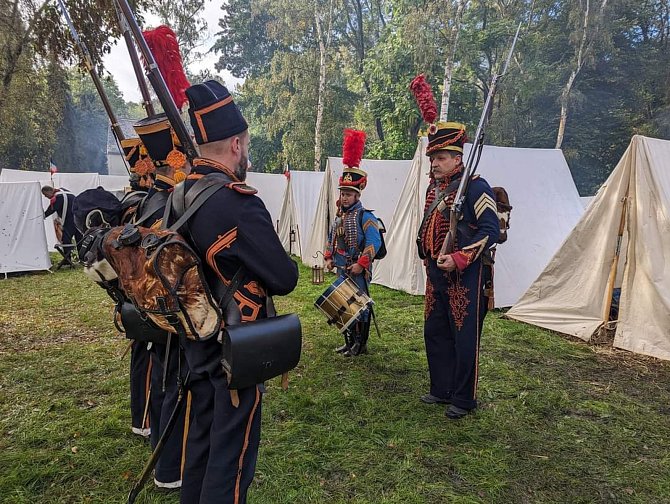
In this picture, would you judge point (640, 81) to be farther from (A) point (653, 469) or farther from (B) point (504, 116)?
(A) point (653, 469)

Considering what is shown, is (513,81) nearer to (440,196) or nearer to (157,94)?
(440,196)

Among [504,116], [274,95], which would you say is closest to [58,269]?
[274,95]

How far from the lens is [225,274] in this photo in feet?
5.76

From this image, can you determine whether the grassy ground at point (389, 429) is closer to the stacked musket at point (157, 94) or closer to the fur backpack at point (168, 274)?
the fur backpack at point (168, 274)

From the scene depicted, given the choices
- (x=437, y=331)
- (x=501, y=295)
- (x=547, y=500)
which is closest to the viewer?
(x=547, y=500)

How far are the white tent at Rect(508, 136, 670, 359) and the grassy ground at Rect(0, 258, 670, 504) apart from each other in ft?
1.23

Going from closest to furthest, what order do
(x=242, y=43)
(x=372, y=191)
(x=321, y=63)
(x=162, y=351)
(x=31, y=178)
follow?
(x=162, y=351) < (x=372, y=191) < (x=31, y=178) < (x=321, y=63) < (x=242, y=43)

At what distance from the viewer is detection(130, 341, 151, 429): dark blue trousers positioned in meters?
2.97

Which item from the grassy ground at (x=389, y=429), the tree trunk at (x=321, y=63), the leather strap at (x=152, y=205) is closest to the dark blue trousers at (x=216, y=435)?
the leather strap at (x=152, y=205)

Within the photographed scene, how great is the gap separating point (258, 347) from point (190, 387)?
0.46 m

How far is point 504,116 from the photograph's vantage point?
24.1 meters

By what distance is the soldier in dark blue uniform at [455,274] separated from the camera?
340cm

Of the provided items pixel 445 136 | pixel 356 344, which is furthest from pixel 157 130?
pixel 356 344

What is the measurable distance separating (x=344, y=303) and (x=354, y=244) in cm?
81
